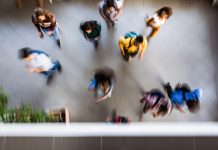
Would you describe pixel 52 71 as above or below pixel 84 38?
below

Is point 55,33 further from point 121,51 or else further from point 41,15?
point 121,51

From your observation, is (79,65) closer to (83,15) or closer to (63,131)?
(83,15)

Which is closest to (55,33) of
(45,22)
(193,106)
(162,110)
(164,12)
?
(45,22)

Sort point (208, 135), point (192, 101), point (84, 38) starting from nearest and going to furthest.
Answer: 1. point (208, 135)
2. point (192, 101)
3. point (84, 38)

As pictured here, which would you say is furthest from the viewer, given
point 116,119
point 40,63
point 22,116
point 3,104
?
point 40,63

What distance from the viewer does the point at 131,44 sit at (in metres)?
1.82

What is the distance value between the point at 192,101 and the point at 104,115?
0.62 meters

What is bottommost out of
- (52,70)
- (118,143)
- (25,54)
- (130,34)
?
(118,143)

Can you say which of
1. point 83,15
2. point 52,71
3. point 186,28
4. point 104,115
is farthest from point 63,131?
point 186,28

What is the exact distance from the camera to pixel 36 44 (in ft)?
6.45

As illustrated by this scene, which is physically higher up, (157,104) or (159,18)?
(159,18)

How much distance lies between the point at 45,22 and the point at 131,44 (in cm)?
65

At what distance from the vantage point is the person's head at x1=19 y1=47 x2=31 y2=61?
183cm

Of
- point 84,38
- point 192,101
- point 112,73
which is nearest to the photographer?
point 192,101
